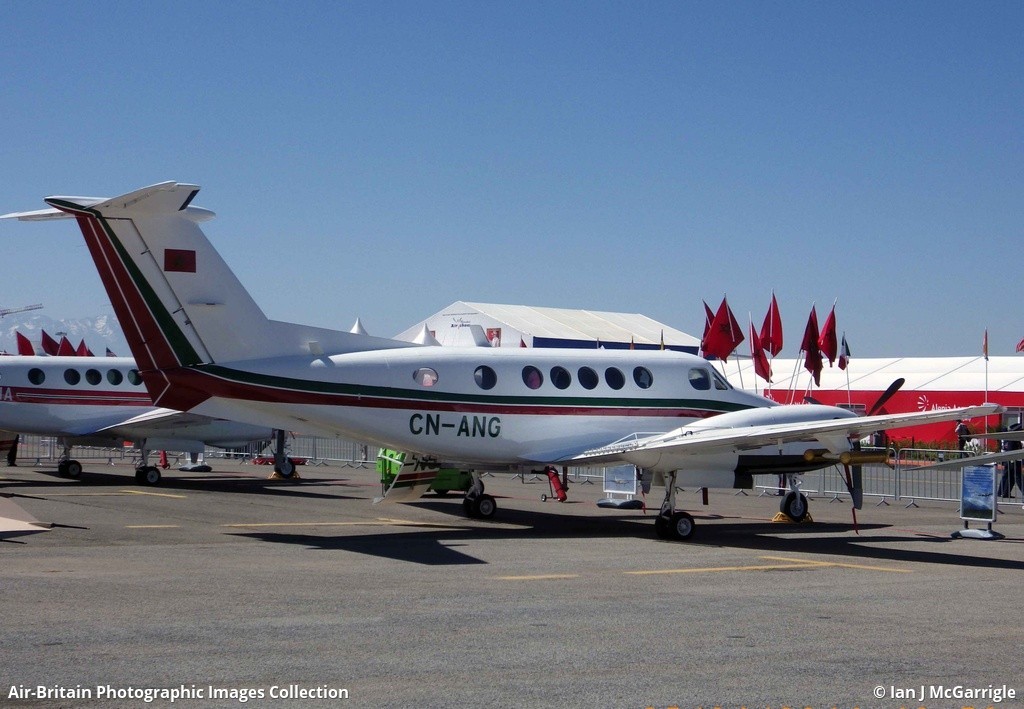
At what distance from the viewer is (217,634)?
9352mm

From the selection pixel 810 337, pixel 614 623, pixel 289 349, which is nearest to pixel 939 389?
pixel 810 337

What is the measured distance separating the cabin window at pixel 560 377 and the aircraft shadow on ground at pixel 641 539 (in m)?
2.69

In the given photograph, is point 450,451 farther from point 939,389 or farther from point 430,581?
point 939,389

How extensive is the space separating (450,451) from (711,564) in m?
5.47

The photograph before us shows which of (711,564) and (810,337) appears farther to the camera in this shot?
(810,337)

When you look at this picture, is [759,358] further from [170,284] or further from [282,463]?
[170,284]

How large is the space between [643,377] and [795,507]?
4.64 m

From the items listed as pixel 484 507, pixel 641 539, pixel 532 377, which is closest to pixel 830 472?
pixel 484 507

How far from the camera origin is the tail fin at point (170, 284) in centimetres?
1700

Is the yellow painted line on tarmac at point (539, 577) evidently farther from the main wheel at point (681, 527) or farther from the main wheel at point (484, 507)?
the main wheel at point (484, 507)

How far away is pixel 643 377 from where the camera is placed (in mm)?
20797

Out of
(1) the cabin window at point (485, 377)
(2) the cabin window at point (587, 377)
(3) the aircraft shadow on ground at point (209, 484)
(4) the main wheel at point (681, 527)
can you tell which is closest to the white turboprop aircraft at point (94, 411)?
(3) the aircraft shadow on ground at point (209, 484)

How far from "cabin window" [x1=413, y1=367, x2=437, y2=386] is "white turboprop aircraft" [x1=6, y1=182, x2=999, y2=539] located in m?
0.02

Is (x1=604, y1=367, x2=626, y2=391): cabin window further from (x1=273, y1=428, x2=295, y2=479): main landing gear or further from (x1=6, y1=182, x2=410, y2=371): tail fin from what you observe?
(x1=273, y1=428, x2=295, y2=479): main landing gear
